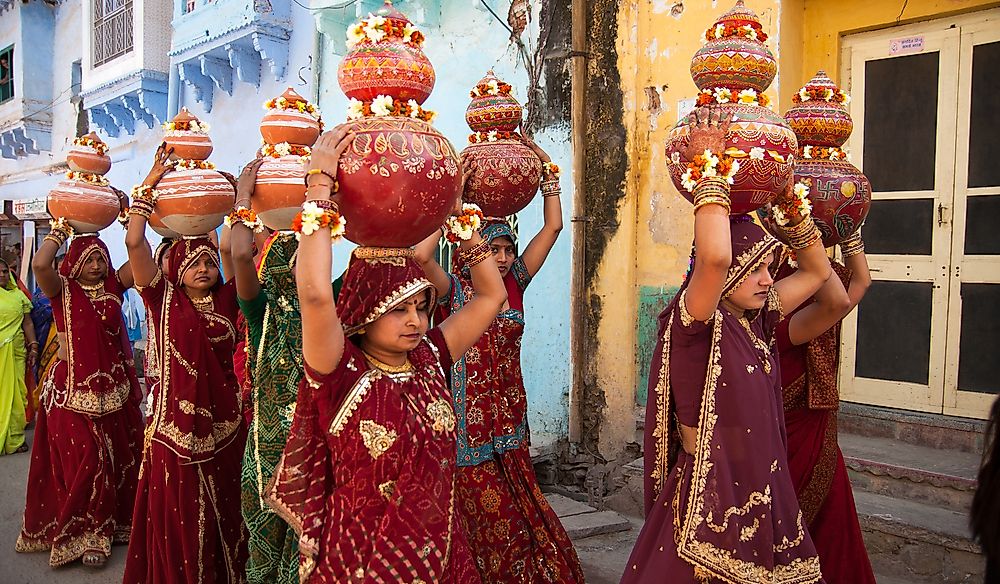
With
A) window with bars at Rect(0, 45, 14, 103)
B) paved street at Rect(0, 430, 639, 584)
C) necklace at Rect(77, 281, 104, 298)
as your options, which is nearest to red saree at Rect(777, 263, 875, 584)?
paved street at Rect(0, 430, 639, 584)

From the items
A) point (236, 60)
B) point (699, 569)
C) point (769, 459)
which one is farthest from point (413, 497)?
point (236, 60)

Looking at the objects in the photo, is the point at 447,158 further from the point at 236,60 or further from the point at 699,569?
the point at 236,60

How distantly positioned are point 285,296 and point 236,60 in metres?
8.01

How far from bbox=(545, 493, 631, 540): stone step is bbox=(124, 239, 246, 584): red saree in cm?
201

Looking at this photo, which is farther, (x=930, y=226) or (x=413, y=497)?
(x=930, y=226)

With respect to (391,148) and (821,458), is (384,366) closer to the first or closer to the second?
(391,148)

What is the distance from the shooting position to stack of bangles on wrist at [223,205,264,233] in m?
3.45

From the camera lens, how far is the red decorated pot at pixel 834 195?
131 inches

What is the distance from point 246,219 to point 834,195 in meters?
2.48

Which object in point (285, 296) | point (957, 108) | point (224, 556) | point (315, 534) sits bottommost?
point (224, 556)

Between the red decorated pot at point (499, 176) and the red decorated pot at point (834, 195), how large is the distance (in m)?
1.22

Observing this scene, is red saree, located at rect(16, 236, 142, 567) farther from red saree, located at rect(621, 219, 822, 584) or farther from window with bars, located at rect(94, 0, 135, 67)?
window with bars, located at rect(94, 0, 135, 67)

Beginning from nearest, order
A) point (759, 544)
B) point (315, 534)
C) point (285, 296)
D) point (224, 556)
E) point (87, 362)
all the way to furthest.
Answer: point (315, 534), point (759, 544), point (285, 296), point (224, 556), point (87, 362)

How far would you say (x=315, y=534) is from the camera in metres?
2.37
